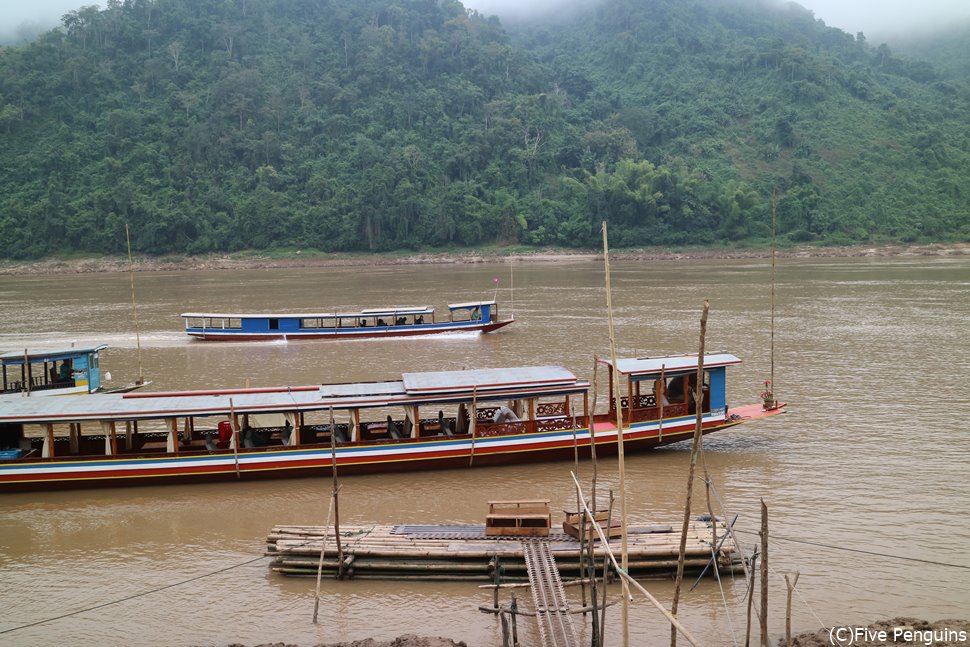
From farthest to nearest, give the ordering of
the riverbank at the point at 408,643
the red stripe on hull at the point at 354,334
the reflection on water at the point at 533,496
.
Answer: the red stripe on hull at the point at 354,334
the reflection on water at the point at 533,496
the riverbank at the point at 408,643

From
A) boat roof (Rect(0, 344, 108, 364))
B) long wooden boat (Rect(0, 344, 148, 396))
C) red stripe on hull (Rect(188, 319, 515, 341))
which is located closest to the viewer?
boat roof (Rect(0, 344, 108, 364))

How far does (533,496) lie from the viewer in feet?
45.1

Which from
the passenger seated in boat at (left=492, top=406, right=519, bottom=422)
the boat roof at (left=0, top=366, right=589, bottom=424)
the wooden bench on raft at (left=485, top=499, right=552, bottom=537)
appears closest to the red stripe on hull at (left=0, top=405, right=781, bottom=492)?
the passenger seated in boat at (left=492, top=406, right=519, bottom=422)

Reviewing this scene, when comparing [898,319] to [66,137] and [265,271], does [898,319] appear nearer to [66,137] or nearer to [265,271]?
[265,271]

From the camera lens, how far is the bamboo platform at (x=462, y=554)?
10.1m

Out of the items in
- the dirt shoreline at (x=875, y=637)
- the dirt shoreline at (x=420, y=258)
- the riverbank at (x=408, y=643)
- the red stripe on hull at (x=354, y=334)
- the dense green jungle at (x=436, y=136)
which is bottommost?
the dirt shoreline at (x=875, y=637)

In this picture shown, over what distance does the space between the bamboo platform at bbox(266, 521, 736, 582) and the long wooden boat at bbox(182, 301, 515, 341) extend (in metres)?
21.3

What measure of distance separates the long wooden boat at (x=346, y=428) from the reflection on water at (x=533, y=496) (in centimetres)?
39

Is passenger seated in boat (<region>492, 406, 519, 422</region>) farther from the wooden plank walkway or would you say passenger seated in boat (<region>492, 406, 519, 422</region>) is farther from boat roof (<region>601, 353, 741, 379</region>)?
the wooden plank walkway

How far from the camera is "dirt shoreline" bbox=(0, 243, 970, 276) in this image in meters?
70.2

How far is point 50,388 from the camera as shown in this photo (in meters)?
20.6

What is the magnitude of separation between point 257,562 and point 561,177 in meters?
81.2

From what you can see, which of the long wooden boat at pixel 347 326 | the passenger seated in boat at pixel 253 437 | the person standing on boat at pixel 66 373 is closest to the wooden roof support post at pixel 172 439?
the passenger seated in boat at pixel 253 437

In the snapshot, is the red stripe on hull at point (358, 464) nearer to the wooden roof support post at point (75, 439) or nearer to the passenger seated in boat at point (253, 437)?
the wooden roof support post at point (75, 439)
